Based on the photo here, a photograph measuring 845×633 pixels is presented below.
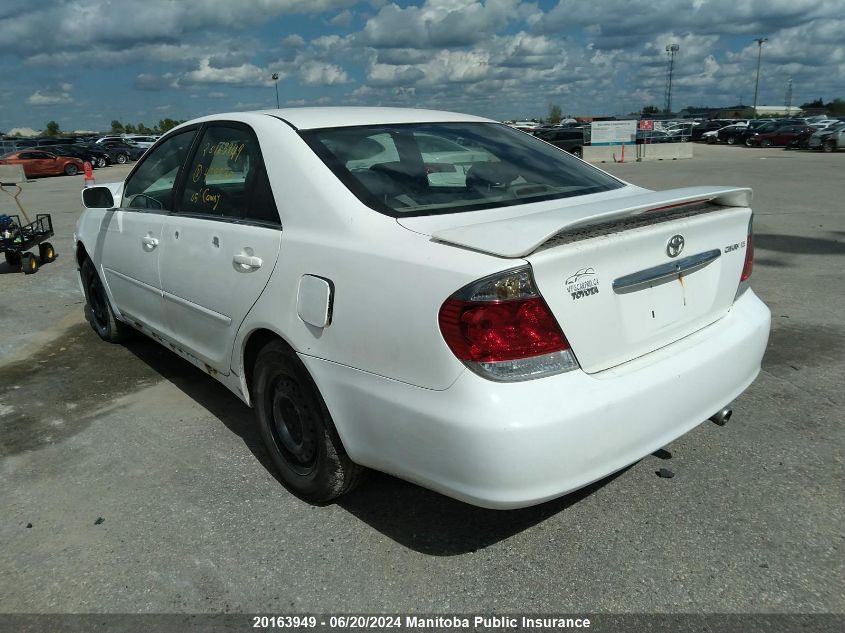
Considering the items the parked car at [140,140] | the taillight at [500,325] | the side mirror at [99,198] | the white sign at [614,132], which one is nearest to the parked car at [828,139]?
the white sign at [614,132]

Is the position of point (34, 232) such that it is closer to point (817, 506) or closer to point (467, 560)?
point (467, 560)

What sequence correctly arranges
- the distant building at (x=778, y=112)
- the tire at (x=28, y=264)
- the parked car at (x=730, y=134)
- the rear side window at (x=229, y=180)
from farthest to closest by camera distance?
the distant building at (x=778, y=112) < the parked car at (x=730, y=134) < the tire at (x=28, y=264) < the rear side window at (x=229, y=180)

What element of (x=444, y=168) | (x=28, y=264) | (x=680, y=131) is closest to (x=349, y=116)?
(x=444, y=168)

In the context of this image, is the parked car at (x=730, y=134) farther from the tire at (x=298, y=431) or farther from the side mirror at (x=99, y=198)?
the tire at (x=298, y=431)

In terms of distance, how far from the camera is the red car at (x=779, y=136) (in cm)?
3728

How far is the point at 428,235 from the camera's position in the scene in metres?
2.39

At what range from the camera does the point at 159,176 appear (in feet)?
14.0

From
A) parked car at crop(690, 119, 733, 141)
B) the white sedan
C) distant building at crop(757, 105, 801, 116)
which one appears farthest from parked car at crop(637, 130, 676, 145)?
distant building at crop(757, 105, 801, 116)

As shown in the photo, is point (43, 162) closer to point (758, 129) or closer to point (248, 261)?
point (248, 261)

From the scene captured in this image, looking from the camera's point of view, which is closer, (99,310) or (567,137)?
(99,310)

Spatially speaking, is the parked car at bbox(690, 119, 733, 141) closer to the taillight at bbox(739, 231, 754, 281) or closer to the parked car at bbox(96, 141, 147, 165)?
the parked car at bbox(96, 141, 147, 165)

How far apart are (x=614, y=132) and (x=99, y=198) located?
31212 millimetres

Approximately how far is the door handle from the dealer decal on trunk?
1363mm

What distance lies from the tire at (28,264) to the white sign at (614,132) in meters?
28.7
